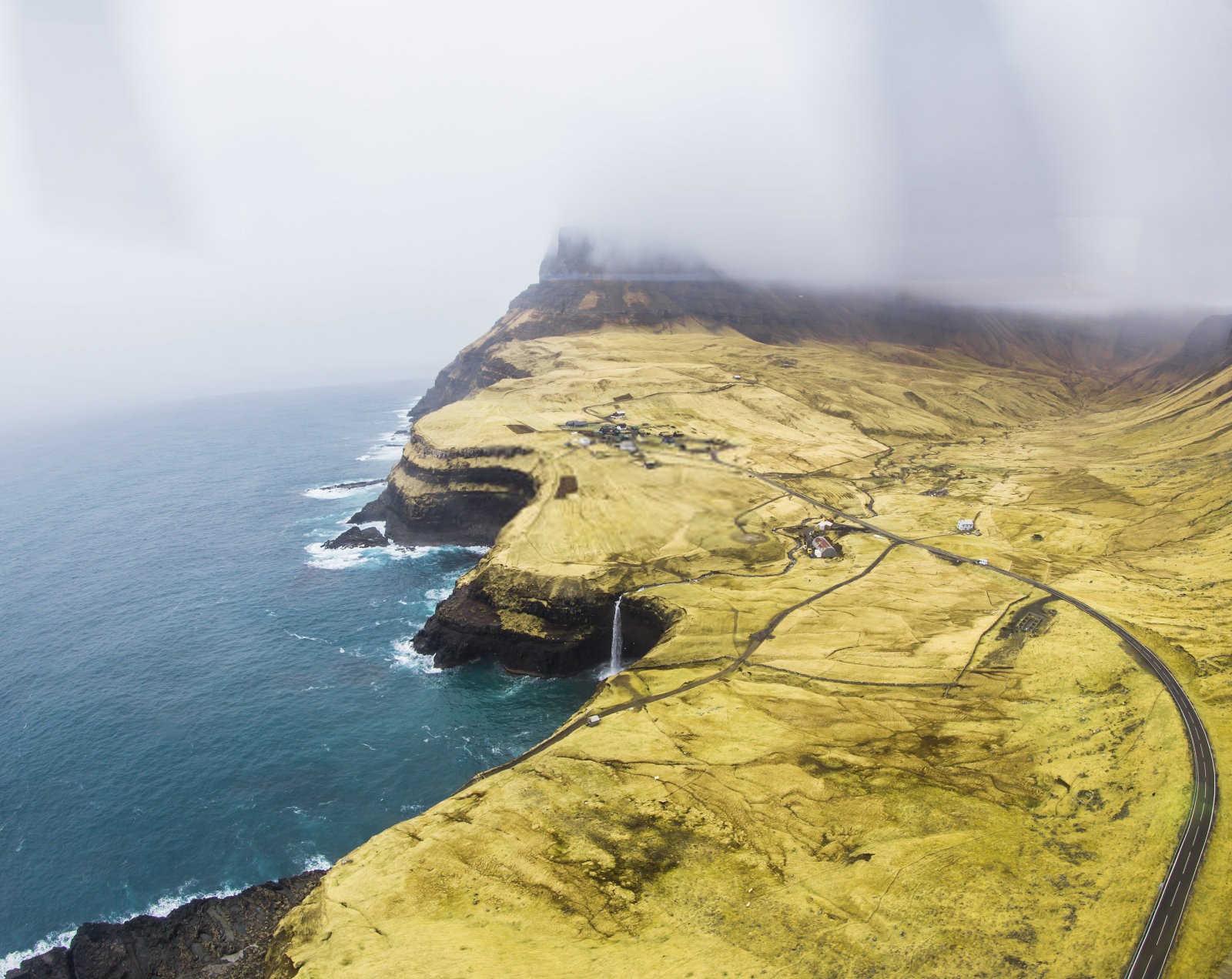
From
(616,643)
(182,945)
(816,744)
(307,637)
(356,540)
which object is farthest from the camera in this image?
(356,540)

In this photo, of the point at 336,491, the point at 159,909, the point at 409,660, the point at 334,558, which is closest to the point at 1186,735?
the point at 409,660

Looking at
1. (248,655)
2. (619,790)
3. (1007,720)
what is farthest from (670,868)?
(248,655)

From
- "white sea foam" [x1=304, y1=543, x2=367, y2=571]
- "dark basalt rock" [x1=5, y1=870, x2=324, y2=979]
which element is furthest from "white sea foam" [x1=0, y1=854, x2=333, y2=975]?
"white sea foam" [x1=304, y1=543, x2=367, y2=571]

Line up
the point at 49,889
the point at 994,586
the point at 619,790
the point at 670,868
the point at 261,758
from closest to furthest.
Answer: the point at 670,868, the point at 619,790, the point at 49,889, the point at 261,758, the point at 994,586

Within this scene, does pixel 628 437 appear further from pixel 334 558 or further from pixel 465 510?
pixel 334 558

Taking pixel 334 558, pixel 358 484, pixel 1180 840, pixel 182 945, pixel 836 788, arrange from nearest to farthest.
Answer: pixel 1180 840
pixel 182 945
pixel 836 788
pixel 334 558
pixel 358 484

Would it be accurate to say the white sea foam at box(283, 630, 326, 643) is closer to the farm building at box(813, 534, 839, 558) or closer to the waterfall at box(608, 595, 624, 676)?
the waterfall at box(608, 595, 624, 676)

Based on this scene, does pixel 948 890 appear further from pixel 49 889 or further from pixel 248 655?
pixel 248 655
